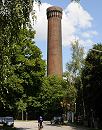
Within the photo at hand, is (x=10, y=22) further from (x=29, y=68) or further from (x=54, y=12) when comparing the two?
(x=54, y=12)

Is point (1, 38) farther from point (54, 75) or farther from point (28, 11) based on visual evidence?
point (54, 75)

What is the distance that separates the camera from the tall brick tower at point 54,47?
112 meters

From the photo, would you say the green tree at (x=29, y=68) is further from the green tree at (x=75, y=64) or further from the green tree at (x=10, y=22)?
the green tree at (x=10, y=22)

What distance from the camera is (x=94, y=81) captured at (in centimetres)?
4962

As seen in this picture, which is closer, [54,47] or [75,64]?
[75,64]

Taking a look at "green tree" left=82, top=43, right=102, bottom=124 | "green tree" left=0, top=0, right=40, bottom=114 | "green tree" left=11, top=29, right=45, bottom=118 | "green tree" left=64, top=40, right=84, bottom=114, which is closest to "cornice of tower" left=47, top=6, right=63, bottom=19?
"green tree" left=64, top=40, right=84, bottom=114

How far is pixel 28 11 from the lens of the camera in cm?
1445

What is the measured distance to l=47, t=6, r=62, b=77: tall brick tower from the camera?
367 ft

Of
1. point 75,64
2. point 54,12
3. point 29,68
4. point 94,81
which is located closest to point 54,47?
point 54,12

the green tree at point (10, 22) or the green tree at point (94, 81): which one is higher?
the green tree at point (94, 81)

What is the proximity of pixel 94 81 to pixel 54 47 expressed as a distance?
210ft

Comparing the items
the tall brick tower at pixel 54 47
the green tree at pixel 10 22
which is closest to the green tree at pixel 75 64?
the tall brick tower at pixel 54 47

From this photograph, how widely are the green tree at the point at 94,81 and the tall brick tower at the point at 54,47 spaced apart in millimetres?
56759

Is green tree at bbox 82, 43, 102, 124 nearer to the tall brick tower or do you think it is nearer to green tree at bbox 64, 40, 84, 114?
green tree at bbox 64, 40, 84, 114
